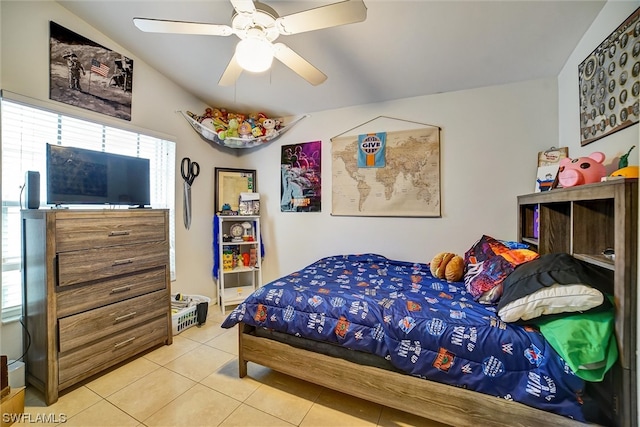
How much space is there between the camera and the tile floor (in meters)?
1.48

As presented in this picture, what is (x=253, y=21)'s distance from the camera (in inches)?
56.2

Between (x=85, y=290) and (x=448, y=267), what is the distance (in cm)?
260

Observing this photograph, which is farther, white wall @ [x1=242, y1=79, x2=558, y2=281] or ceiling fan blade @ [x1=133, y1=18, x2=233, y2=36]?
white wall @ [x1=242, y1=79, x2=558, y2=281]

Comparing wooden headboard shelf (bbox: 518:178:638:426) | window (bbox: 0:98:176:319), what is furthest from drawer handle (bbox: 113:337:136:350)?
wooden headboard shelf (bbox: 518:178:638:426)

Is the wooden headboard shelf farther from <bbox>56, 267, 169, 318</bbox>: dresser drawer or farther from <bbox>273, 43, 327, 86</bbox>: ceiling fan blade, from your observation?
<bbox>56, 267, 169, 318</bbox>: dresser drawer

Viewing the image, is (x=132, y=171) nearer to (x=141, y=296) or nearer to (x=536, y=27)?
(x=141, y=296)

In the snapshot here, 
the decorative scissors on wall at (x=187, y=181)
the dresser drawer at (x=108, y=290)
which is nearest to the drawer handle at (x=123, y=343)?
the dresser drawer at (x=108, y=290)

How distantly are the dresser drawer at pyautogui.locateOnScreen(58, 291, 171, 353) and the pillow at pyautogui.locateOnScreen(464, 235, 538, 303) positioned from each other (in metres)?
2.40

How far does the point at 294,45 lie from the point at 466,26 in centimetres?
127

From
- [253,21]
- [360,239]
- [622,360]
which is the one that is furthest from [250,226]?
[622,360]

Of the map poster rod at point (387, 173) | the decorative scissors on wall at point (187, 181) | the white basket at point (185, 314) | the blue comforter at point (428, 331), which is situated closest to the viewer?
the blue comforter at point (428, 331)

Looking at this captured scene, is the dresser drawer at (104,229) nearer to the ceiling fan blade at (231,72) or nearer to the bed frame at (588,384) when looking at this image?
the bed frame at (588,384)

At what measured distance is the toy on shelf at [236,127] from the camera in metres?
2.99

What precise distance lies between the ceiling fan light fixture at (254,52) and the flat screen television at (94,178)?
1362mm
